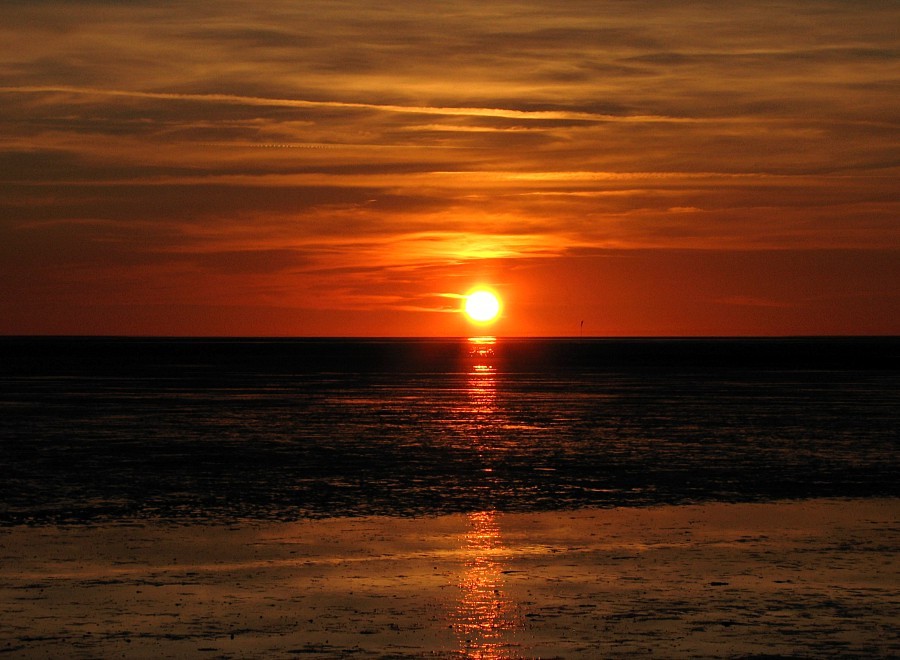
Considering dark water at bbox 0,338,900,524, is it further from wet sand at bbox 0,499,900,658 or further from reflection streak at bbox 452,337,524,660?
reflection streak at bbox 452,337,524,660

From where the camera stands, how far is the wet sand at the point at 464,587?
37.3 feet

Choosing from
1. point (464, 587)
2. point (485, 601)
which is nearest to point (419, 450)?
point (464, 587)

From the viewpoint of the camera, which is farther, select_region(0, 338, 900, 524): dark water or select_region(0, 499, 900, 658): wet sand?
select_region(0, 338, 900, 524): dark water

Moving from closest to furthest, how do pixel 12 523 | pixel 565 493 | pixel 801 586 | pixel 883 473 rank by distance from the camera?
pixel 801 586
pixel 12 523
pixel 565 493
pixel 883 473

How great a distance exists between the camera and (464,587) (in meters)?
13.8

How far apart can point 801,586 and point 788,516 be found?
5.45 m

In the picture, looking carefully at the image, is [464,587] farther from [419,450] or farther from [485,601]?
[419,450]

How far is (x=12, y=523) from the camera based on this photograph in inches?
711

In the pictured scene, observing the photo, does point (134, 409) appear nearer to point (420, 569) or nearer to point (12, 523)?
point (12, 523)

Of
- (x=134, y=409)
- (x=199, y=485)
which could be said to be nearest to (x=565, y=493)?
(x=199, y=485)

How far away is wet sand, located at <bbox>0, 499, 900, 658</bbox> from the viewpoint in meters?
11.4

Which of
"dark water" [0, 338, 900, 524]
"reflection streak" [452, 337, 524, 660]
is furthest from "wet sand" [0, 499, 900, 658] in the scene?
"dark water" [0, 338, 900, 524]

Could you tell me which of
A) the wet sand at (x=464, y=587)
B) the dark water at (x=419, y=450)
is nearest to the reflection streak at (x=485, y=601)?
the wet sand at (x=464, y=587)

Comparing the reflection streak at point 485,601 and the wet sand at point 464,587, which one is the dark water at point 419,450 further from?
the reflection streak at point 485,601
